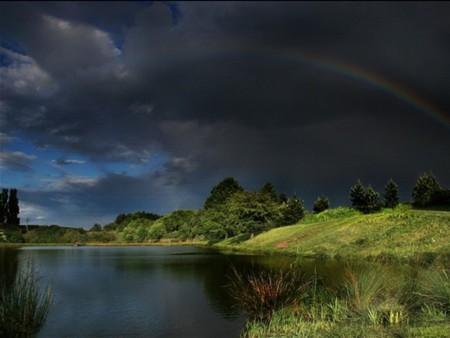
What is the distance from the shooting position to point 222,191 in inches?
5340

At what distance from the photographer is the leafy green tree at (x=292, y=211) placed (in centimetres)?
9638

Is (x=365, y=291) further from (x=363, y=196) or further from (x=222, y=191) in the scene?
(x=222, y=191)

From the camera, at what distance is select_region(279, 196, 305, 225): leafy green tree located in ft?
316

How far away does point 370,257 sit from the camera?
36875 mm

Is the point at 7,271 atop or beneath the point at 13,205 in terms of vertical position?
beneath

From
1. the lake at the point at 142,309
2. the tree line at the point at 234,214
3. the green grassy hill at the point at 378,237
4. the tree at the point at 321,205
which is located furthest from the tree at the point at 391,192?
the lake at the point at 142,309

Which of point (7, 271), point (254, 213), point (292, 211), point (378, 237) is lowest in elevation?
point (7, 271)

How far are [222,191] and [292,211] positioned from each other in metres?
37.4

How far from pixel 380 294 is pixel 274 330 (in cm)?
389

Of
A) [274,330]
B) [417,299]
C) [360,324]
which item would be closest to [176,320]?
[274,330]

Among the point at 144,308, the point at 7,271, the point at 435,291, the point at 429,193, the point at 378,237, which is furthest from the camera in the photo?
the point at 429,193

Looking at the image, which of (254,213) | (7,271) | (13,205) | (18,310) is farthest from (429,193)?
(13,205)

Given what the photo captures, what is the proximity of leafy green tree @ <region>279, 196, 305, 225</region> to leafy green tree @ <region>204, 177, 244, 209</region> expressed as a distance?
28.9 metres

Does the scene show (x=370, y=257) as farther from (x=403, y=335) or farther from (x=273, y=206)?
(x=273, y=206)
